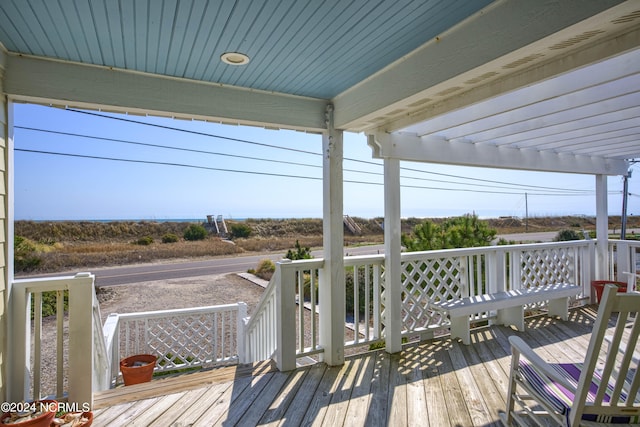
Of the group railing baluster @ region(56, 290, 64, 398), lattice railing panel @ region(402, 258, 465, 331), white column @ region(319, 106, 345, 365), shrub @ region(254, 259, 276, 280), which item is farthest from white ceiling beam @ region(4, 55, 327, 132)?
shrub @ region(254, 259, 276, 280)

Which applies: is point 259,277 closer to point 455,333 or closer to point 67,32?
point 455,333

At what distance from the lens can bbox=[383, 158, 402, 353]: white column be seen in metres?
3.24

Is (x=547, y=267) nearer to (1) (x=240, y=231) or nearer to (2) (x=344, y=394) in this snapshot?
(2) (x=344, y=394)

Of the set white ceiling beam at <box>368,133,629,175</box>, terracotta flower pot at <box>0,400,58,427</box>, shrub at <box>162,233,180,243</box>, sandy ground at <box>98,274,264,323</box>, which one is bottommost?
sandy ground at <box>98,274,264,323</box>

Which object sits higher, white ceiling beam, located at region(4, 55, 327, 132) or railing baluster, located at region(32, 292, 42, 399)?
white ceiling beam, located at region(4, 55, 327, 132)

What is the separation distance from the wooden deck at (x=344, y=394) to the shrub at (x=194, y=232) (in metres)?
13.5

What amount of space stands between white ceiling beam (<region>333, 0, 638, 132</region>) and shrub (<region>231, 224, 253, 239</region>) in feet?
49.6

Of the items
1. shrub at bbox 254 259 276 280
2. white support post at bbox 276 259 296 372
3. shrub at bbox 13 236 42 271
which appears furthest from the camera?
shrub at bbox 254 259 276 280

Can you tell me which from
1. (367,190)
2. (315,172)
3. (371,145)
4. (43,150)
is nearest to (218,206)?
(315,172)

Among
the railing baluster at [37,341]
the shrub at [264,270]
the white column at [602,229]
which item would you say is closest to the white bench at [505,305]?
the white column at [602,229]

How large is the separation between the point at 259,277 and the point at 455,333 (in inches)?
401

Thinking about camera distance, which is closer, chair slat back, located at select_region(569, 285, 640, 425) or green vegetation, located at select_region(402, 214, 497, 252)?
chair slat back, located at select_region(569, 285, 640, 425)

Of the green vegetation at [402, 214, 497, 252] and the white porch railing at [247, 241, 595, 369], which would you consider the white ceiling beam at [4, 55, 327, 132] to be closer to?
the white porch railing at [247, 241, 595, 369]

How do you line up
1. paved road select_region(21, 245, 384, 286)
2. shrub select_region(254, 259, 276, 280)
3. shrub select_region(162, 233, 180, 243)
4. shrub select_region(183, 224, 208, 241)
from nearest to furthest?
paved road select_region(21, 245, 384, 286) < shrub select_region(254, 259, 276, 280) < shrub select_region(162, 233, 180, 243) < shrub select_region(183, 224, 208, 241)
